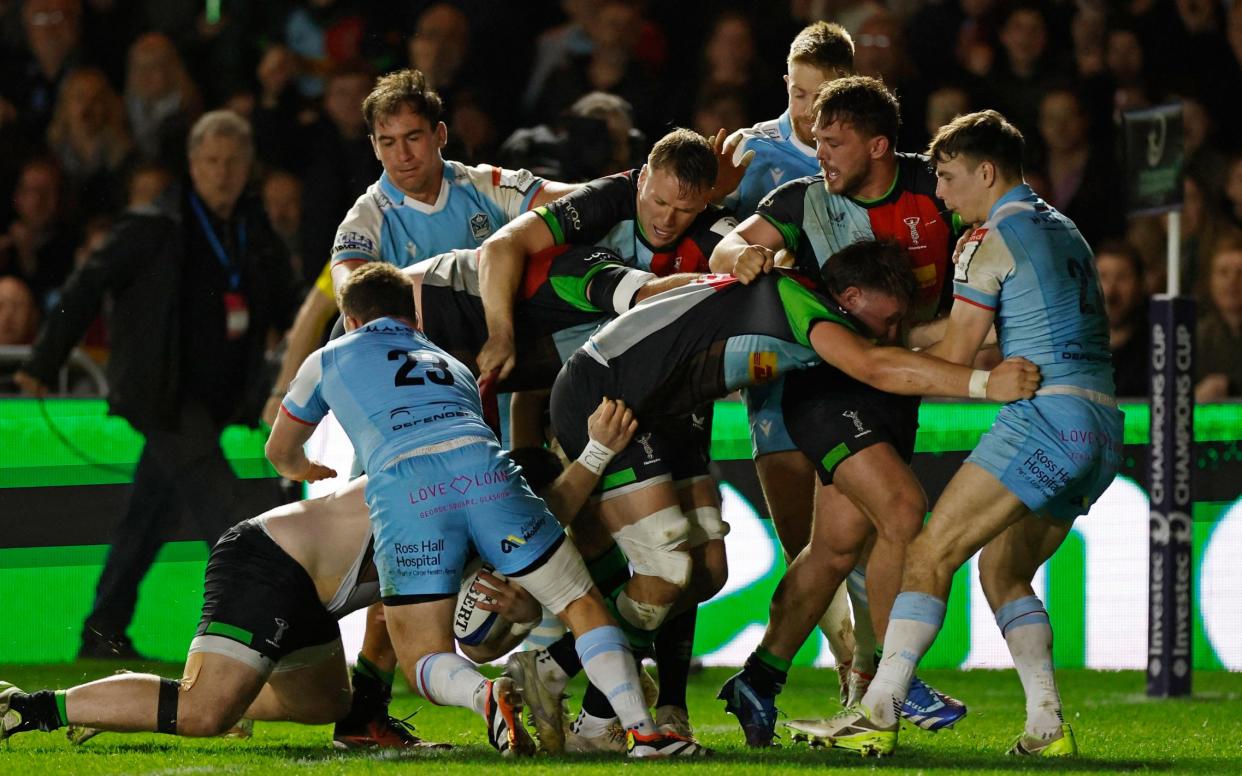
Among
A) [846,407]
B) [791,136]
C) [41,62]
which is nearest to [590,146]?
[791,136]

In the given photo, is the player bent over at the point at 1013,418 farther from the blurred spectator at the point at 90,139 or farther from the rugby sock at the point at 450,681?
the blurred spectator at the point at 90,139

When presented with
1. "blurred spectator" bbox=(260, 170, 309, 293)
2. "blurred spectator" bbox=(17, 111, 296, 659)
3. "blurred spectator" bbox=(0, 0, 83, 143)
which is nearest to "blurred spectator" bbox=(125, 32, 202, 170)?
"blurred spectator" bbox=(0, 0, 83, 143)

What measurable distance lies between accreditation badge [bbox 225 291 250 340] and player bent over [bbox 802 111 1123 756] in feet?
16.2

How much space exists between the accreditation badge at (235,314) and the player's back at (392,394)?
13.0ft

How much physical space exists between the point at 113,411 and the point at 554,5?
17.4 feet

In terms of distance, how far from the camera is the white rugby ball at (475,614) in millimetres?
6055

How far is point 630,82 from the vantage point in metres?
12.3

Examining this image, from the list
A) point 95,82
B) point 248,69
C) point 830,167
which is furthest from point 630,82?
point 830,167

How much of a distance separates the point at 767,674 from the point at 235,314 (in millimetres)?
4607

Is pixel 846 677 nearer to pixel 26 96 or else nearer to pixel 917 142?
pixel 917 142

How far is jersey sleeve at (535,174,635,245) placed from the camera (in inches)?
262

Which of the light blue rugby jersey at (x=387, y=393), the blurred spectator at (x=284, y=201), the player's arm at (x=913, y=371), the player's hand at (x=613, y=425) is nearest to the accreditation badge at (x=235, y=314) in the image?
the blurred spectator at (x=284, y=201)

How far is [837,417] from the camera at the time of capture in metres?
6.10

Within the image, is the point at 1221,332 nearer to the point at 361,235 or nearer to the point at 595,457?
the point at 361,235
